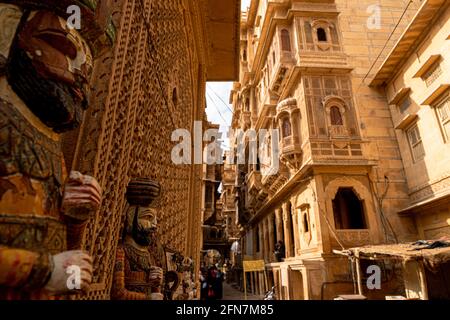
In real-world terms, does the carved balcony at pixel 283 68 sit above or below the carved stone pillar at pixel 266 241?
above

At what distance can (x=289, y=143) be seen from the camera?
44.7 ft

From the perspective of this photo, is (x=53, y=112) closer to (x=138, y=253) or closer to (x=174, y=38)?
(x=138, y=253)

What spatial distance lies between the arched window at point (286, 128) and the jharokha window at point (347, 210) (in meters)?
4.05

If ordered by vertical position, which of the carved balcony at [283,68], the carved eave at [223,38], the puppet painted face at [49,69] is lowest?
the puppet painted face at [49,69]

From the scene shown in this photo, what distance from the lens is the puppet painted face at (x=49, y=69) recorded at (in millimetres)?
1041

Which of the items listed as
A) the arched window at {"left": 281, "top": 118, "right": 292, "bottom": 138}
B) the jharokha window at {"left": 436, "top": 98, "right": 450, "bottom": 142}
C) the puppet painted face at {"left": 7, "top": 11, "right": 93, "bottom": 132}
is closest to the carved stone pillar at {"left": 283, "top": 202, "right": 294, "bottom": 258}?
the arched window at {"left": 281, "top": 118, "right": 292, "bottom": 138}

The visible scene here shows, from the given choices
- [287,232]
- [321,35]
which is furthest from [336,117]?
[287,232]

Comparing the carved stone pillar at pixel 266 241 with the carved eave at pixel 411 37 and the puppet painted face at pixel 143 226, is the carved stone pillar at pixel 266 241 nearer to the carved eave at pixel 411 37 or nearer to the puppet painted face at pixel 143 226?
the carved eave at pixel 411 37

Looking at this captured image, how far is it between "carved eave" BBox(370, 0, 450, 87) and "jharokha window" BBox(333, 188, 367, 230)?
6291mm

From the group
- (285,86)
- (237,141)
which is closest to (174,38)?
(285,86)

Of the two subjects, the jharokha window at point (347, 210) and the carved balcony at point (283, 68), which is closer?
the jharokha window at point (347, 210)

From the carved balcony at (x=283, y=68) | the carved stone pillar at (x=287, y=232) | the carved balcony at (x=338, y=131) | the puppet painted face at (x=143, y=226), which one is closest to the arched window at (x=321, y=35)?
the carved balcony at (x=283, y=68)

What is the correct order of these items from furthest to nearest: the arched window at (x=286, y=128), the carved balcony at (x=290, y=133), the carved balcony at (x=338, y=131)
Answer: the arched window at (x=286, y=128), the carved balcony at (x=290, y=133), the carved balcony at (x=338, y=131)

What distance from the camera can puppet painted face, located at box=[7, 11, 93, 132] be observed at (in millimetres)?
1041
